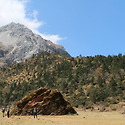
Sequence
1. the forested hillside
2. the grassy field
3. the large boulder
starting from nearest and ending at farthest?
the grassy field → the large boulder → the forested hillside

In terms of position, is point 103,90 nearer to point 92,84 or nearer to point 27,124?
point 92,84

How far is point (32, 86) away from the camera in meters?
62.6

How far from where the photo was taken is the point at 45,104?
87.0ft

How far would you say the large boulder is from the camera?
2627 centimetres

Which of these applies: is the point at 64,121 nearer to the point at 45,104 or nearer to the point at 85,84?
the point at 45,104

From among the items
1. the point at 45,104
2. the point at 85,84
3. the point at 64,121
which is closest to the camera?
the point at 64,121

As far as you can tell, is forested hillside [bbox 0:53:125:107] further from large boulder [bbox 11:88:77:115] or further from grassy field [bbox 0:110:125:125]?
grassy field [bbox 0:110:125:125]

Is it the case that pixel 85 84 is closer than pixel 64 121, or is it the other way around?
pixel 64 121

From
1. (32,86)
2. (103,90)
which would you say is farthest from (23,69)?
(103,90)

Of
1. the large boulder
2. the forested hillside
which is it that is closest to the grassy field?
the large boulder

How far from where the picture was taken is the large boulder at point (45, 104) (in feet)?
86.2

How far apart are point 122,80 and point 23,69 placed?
2294 inches

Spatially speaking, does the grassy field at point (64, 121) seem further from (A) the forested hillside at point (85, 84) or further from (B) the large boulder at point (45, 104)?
(A) the forested hillside at point (85, 84)

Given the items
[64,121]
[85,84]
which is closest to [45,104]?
[64,121]
